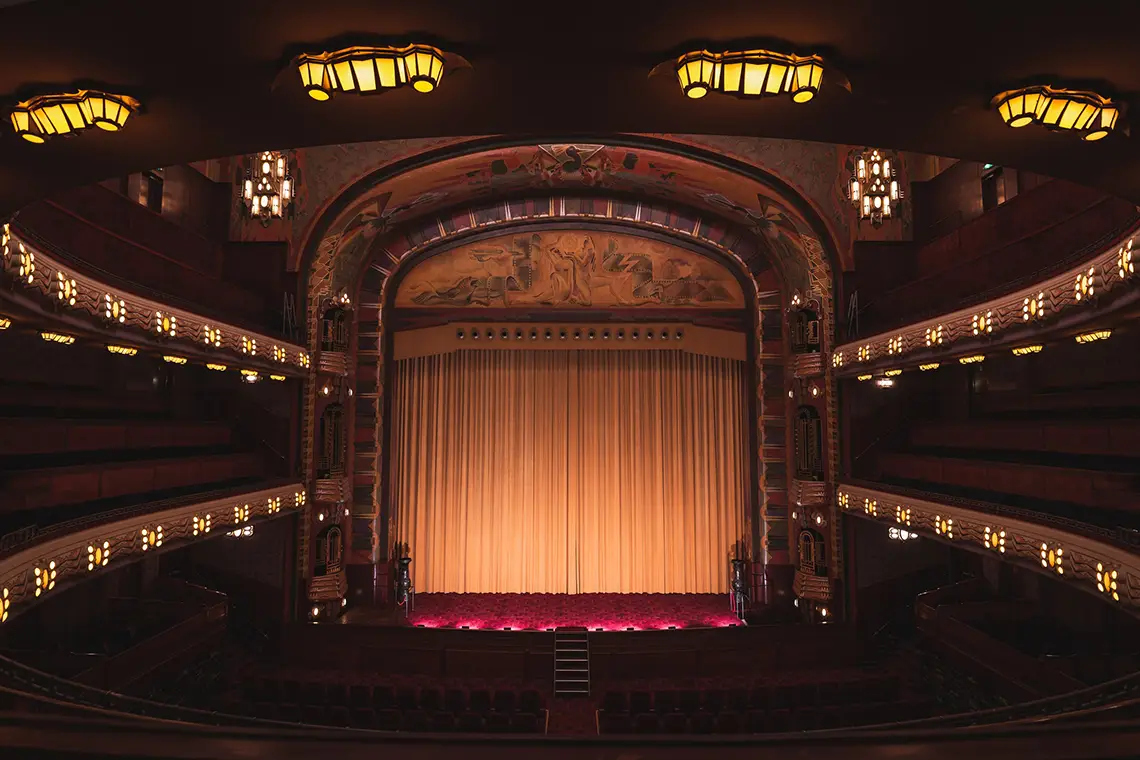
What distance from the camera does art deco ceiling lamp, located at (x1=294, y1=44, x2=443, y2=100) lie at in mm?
3383

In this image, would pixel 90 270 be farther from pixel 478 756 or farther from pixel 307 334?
pixel 478 756

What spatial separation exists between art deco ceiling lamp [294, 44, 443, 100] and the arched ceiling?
1118 cm

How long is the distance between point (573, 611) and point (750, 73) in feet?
50.9

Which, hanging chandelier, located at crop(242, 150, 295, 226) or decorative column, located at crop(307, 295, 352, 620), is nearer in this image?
hanging chandelier, located at crop(242, 150, 295, 226)

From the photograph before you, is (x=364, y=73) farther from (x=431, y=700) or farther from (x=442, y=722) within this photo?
(x=431, y=700)

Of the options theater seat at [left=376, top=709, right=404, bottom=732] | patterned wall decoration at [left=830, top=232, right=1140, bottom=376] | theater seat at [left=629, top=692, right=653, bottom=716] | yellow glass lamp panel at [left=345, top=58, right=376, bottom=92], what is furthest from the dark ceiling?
theater seat at [left=629, top=692, right=653, bottom=716]

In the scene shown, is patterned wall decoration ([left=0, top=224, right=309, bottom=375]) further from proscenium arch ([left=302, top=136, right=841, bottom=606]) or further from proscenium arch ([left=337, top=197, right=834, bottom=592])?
proscenium arch ([left=337, top=197, right=834, bottom=592])

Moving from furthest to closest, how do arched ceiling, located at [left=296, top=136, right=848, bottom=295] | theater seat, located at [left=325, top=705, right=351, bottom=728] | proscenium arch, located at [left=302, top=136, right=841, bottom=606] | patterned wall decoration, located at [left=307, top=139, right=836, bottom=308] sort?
patterned wall decoration, located at [left=307, top=139, right=836, bottom=308] → arched ceiling, located at [left=296, top=136, right=848, bottom=295] → proscenium arch, located at [left=302, top=136, right=841, bottom=606] → theater seat, located at [left=325, top=705, right=351, bottom=728]

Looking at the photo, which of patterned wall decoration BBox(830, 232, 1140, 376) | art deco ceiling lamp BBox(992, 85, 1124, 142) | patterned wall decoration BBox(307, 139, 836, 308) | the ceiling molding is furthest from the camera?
patterned wall decoration BBox(307, 139, 836, 308)

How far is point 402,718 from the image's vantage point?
32.4 feet

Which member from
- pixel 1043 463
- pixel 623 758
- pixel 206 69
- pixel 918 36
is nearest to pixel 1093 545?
pixel 1043 463

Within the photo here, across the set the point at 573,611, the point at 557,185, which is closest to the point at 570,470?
the point at 573,611

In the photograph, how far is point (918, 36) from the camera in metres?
3.31

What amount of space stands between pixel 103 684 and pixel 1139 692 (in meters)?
11.6
